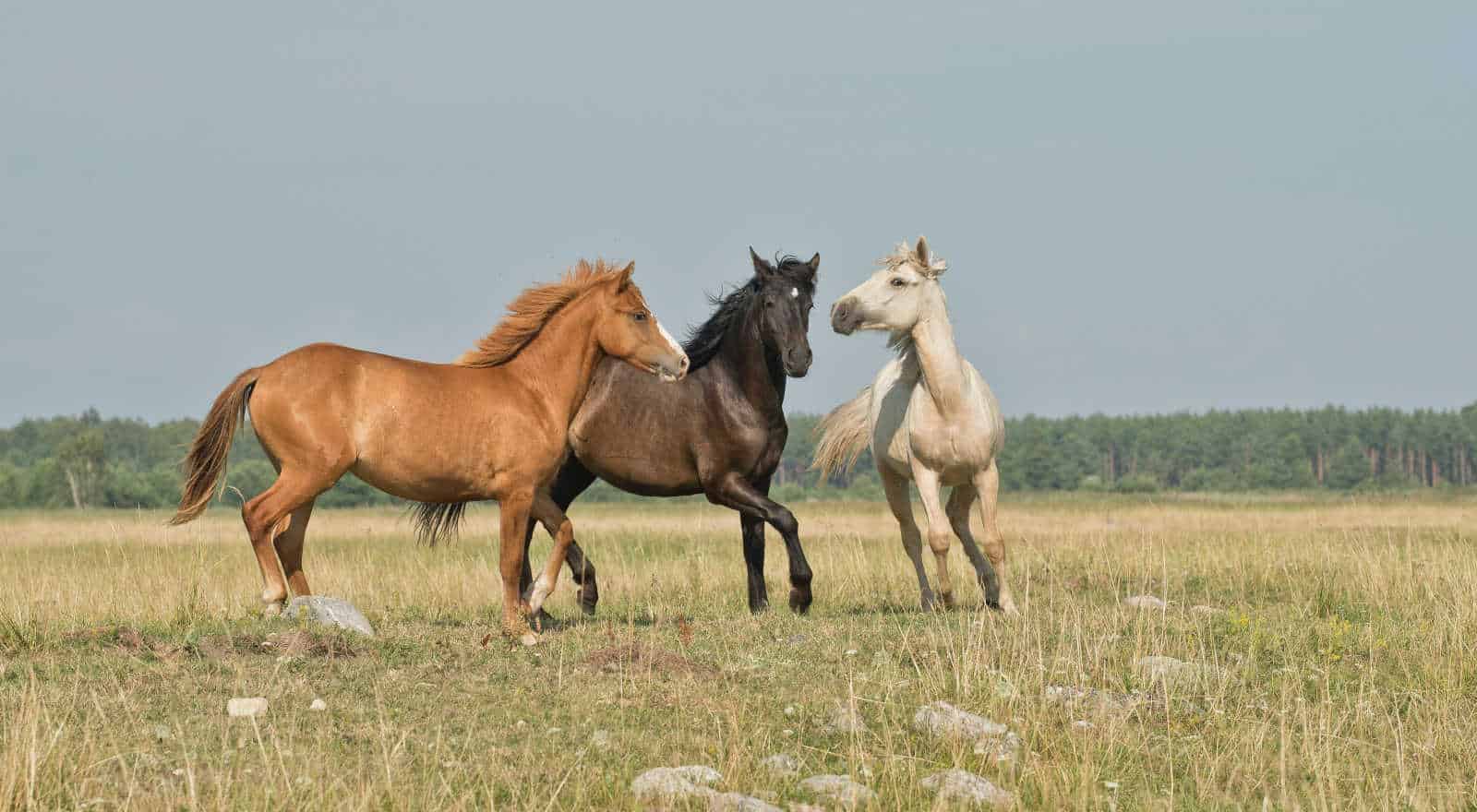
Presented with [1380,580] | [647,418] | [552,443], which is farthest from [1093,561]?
[552,443]

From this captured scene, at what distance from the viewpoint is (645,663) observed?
8.23 m

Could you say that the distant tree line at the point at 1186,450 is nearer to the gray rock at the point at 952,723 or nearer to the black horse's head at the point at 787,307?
the black horse's head at the point at 787,307

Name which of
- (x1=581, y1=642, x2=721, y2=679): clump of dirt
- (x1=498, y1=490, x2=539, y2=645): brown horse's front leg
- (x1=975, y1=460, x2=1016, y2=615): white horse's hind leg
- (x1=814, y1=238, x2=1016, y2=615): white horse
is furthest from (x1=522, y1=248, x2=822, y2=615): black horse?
(x1=581, y1=642, x2=721, y2=679): clump of dirt

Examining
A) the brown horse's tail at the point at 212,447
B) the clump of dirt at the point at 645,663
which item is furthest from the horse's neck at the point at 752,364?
the brown horse's tail at the point at 212,447

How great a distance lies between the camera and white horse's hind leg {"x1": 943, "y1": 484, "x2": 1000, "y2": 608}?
1184 centimetres

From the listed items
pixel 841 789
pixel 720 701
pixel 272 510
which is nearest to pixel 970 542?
pixel 720 701

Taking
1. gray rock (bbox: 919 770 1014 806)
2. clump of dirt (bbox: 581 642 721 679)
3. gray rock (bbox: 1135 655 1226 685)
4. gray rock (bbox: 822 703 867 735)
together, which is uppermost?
clump of dirt (bbox: 581 642 721 679)

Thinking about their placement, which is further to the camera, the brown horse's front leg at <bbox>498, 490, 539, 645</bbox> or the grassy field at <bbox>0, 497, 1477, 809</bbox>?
the brown horse's front leg at <bbox>498, 490, 539, 645</bbox>

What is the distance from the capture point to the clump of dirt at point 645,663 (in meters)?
8.12

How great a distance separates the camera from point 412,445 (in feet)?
31.1

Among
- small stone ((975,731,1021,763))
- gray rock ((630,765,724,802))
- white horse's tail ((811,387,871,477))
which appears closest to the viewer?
gray rock ((630,765,724,802))

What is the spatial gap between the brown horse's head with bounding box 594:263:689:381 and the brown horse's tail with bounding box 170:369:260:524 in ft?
8.14

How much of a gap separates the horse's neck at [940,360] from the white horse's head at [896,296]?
3.0 inches

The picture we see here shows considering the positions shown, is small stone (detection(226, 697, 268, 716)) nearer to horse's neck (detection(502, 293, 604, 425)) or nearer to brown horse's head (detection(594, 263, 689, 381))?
horse's neck (detection(502, 293, 604, 425))
